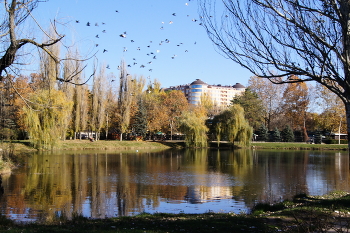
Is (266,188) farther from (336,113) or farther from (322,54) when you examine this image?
(336,113)

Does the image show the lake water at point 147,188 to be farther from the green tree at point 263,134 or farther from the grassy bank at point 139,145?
the green tree at point 263,134

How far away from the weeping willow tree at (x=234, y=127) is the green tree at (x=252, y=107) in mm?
9373

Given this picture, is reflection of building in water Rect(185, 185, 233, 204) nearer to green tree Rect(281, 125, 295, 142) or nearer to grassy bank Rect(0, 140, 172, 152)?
grassy bank Rect(0, 140, 172, 152)

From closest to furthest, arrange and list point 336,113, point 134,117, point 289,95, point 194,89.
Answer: point 336,113 < point 134,117 < point 289,95 < point 194,89

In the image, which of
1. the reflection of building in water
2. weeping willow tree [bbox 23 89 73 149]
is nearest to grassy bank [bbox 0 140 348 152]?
weeping willow tree [bbox 23 89 73 149]

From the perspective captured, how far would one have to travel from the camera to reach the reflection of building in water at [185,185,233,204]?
1534 centimetres

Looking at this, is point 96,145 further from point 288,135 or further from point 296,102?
point 296,102

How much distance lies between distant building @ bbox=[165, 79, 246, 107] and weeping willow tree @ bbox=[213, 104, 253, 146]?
89.2 m

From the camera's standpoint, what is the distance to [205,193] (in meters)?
16.8

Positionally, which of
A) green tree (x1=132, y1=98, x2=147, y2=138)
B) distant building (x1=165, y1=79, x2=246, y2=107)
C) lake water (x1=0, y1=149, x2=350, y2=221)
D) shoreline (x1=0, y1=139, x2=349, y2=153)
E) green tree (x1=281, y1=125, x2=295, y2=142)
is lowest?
lake water (x1=0, y1=149, x2=350, y2=221)

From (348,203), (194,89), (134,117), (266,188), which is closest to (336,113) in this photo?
(134,117)

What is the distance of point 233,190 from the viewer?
17.4 m

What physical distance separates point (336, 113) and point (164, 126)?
28271 millimetres

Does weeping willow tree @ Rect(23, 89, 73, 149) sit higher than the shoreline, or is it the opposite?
weeping willow tree @ Rect(23, 89, 73, 149)
